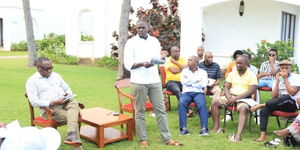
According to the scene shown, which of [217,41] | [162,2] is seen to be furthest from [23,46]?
[217,41]

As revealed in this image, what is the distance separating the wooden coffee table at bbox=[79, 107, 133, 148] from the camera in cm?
577

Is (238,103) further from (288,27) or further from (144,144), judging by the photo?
(288,27)

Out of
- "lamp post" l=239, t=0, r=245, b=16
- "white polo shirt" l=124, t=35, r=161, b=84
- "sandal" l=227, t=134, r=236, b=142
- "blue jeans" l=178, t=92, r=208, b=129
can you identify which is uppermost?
"lamp post" l=239, t=0, r=245, b=16

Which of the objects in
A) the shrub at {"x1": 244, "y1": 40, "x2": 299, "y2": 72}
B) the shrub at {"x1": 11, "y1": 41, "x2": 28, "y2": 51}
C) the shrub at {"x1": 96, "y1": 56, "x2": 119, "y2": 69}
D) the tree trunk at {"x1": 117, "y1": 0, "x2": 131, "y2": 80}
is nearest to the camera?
the shrub at {"x1": 244, "y1": 40, "x2": 299, "y2": 72}

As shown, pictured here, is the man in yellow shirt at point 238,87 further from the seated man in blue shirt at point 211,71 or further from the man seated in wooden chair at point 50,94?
the man seated in wooden chair at point 50,94

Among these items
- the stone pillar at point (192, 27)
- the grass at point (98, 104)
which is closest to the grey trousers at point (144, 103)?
the grass at point (98, 104)

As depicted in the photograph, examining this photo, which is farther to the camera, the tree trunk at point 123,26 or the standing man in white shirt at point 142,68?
the tree trunk at point 123,26

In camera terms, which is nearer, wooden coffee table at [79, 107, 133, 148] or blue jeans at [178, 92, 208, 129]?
wooden coffee table at [79, 107, 133, 148]

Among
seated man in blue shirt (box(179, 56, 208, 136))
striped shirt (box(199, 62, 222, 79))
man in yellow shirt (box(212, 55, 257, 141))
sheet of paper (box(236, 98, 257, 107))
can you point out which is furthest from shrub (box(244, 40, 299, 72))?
sheet of paper (box(236, 98, 257, 107))

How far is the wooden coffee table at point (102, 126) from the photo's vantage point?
577 centimetres

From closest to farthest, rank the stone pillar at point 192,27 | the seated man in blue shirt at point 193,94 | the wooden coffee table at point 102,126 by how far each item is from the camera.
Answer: the wooden coffee table at point 102,126
the seated man in blue shirt at point 193,94
the stone pillar at point 192,27

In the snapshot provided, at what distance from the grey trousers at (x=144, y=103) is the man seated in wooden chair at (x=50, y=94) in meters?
0.89

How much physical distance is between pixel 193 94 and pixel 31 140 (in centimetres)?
450

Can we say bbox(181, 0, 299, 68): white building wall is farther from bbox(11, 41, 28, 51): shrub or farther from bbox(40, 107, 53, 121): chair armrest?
bbox(11, 41, 28, 51): shrub
